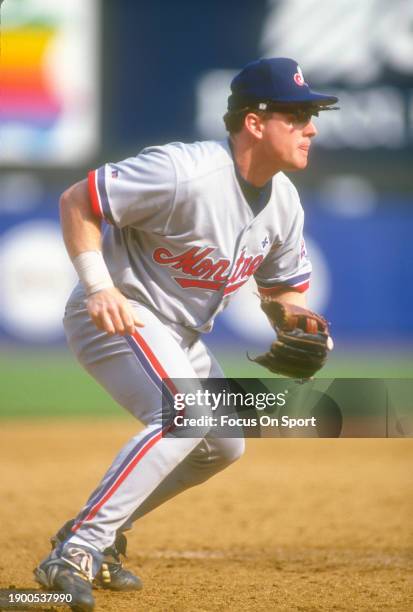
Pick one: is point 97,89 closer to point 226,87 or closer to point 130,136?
point 130,136

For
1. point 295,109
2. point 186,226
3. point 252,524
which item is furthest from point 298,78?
point 252,524

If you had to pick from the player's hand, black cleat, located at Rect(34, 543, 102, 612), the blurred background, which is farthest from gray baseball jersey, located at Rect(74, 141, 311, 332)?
the blurred background

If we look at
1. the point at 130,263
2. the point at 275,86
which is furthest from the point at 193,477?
the point at 275,86

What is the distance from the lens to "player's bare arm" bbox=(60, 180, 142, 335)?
2846 millimetres

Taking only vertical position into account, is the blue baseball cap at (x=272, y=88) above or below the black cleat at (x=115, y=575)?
above

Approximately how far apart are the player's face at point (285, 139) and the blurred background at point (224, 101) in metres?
7.32

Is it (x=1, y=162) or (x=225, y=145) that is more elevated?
(x=1, y=162)

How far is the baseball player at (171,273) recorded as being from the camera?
295cm

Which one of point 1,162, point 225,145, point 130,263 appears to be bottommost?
point 130,263

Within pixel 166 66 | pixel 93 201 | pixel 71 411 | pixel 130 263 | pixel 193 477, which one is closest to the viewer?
pixel 93 201

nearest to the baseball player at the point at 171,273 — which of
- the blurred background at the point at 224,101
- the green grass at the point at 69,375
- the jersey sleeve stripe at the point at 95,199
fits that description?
the jersey sleeve stripe at the point at 95,199

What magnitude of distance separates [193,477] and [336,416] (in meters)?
0.53

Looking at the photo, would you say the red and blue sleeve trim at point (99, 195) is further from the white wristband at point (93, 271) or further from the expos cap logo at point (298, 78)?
the expos cap logo at point (298, 78)

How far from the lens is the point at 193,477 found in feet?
11.1
